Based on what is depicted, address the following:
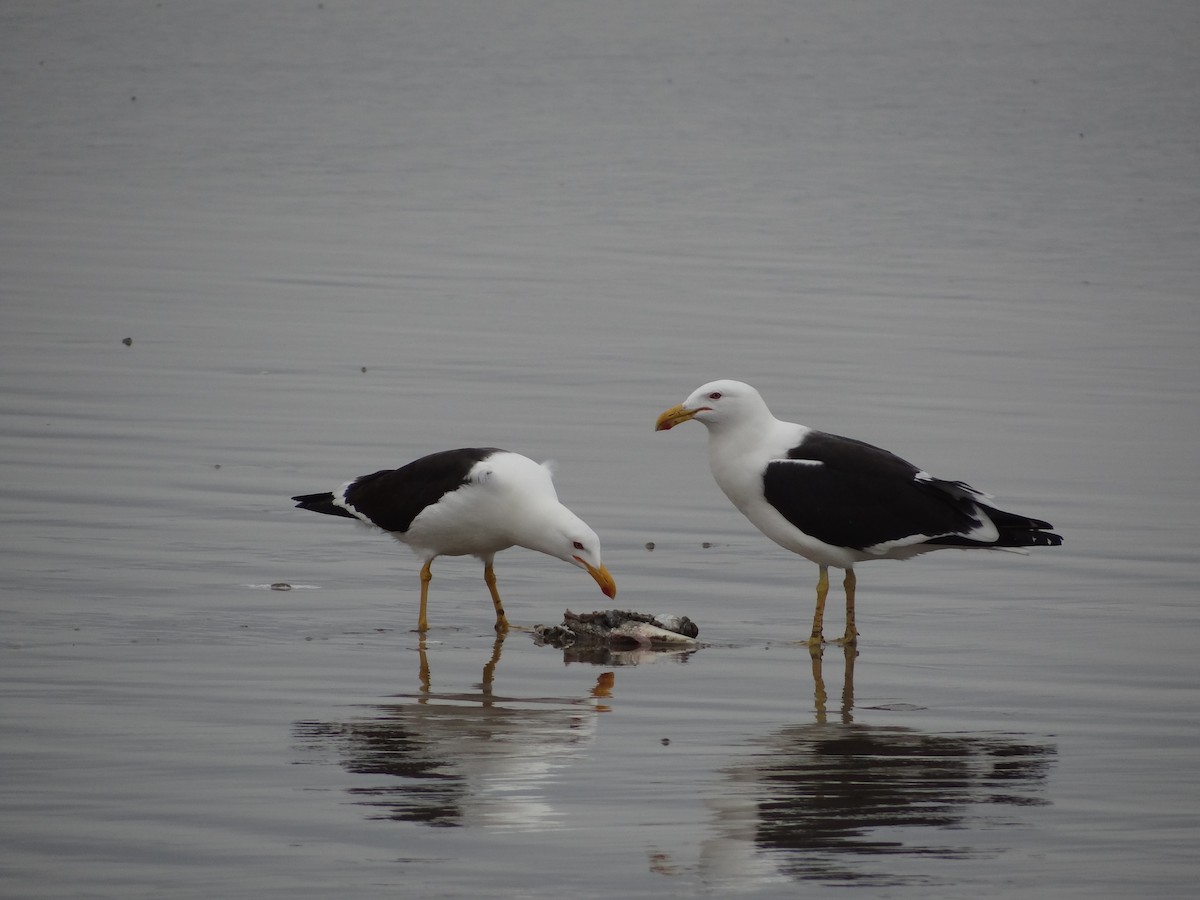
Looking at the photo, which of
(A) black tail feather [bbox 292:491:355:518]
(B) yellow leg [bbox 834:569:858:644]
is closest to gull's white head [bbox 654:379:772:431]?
(B) yellow leg [bbox 834:569:858:644]

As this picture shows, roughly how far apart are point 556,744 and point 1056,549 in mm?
4460

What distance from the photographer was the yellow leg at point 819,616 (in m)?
9.10

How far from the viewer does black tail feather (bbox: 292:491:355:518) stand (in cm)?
1037

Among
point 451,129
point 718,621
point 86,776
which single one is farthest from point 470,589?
point 451,129

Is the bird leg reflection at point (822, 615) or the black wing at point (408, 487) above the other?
the black wing at point (408, 487)

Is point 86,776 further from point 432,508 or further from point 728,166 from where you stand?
point 728,166

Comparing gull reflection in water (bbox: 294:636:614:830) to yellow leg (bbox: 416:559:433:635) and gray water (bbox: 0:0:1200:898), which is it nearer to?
gray water (bbox: 0:0:1200:898)

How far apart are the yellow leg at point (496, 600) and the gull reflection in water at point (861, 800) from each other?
1.80 meters

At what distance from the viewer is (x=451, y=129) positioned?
34.6 metres

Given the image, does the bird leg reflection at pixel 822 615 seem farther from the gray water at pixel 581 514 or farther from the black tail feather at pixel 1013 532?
the black tail feather at pixel 1013 532

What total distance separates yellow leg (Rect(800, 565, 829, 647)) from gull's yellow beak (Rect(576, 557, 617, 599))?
88 centimetres

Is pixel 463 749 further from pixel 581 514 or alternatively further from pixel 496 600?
pixel 581 514

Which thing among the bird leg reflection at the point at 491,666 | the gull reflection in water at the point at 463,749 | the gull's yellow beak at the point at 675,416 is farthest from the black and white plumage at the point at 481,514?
the gull reflection in water at the point at 463,749

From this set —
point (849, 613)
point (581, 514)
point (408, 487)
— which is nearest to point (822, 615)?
point (849, 613)
